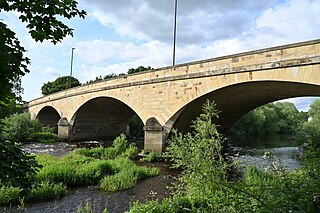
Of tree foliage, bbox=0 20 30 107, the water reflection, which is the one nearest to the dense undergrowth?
the water reflection

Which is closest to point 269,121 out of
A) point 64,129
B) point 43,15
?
point 64,129

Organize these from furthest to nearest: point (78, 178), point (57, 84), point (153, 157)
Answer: point (57, 84) < point (153, 157) < point (78, 178)

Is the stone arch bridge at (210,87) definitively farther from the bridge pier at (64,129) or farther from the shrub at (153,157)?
the shrub at (153,157)

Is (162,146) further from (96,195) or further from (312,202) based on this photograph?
(312,202)

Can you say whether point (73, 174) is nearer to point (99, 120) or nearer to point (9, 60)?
point (9, 60)

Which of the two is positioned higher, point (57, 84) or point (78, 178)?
point (57, 84)

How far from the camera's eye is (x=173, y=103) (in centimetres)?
1351

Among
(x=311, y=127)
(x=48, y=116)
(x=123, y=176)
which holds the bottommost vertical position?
(x=123, y=176)

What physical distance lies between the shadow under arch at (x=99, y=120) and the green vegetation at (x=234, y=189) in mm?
17431

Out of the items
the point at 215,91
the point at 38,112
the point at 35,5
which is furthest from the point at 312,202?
the point at 38,112

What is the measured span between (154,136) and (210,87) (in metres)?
4.08

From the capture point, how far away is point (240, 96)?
1349 cm

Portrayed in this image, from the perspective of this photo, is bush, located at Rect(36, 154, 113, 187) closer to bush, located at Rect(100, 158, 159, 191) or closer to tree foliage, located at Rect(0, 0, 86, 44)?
bush, located at Rect(100, 158, 159, 191)

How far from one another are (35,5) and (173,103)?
1157 cm
